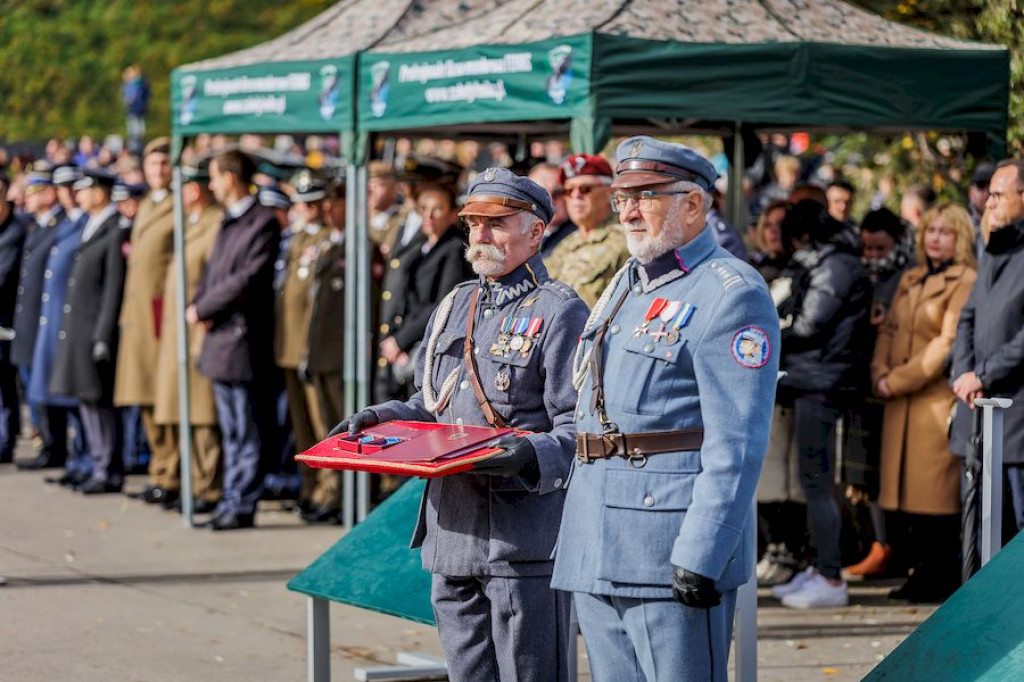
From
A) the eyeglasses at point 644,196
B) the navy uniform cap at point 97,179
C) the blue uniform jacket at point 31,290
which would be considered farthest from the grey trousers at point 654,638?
the blue uniform jacket at point 31,290

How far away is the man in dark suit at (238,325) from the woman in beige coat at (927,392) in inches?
154

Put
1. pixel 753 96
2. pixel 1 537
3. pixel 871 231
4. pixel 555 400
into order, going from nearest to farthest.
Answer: pixel 555 400 → pixel 753 96 → pixel 871 231 → pixel 1 537

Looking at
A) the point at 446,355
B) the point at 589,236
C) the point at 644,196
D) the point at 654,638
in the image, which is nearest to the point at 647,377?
the point at 644,196

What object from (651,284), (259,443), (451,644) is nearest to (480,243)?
(651,284)

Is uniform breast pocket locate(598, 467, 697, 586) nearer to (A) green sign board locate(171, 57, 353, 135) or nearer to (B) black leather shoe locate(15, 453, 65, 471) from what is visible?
(A) green sign board locate(171, 57, 353, 135)

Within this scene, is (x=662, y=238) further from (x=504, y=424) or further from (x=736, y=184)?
(x=736, y=184)

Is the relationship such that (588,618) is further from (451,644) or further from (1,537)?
(1,537)

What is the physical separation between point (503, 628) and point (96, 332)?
767 centimetres

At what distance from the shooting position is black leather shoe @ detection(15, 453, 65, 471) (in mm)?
13758

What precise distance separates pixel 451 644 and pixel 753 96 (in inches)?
153

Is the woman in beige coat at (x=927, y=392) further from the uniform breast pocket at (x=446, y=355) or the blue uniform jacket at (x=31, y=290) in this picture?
the blue uniform jacket at (x=31, y=290)

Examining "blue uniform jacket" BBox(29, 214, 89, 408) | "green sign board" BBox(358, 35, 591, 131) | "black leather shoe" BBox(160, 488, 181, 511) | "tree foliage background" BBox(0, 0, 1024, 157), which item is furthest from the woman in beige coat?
"tree foliage background" BBox(0, 0, 1024, 157)

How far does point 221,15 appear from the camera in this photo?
39.4m

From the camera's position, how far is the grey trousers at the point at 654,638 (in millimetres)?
4242
